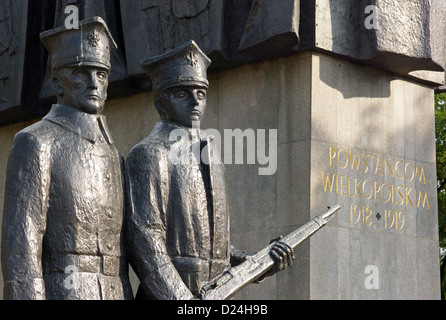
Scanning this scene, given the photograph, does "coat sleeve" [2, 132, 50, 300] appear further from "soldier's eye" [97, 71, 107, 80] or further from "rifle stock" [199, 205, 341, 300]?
"rifle stock" [199, 205, 341, 300]

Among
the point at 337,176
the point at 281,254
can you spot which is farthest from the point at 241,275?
the point at 337,176

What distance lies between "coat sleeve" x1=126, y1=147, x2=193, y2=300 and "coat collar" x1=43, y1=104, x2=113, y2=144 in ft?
1.17

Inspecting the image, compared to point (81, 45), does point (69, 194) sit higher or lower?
lower

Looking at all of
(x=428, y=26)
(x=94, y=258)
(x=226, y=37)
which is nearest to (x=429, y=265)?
(x=428, y=26)

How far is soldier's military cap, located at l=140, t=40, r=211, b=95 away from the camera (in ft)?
23.6

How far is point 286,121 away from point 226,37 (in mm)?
1388

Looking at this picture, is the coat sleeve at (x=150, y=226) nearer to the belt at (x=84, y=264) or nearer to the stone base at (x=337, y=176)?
the belt at (x=84, y=264)

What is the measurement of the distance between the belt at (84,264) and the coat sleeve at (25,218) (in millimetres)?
139

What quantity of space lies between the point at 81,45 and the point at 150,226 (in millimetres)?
1352

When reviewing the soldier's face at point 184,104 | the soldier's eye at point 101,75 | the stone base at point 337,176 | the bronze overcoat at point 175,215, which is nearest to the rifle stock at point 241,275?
the bronze overcoat at point 175,215

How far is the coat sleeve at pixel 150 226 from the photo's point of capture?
659 centimetres

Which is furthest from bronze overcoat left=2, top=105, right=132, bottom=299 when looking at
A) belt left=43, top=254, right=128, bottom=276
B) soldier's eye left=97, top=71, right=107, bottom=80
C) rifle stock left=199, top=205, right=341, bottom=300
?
rifle stock left=199, top=205, right=341, bottom=300

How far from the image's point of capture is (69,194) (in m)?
6.27

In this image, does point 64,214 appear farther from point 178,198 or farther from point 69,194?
point 178,198
